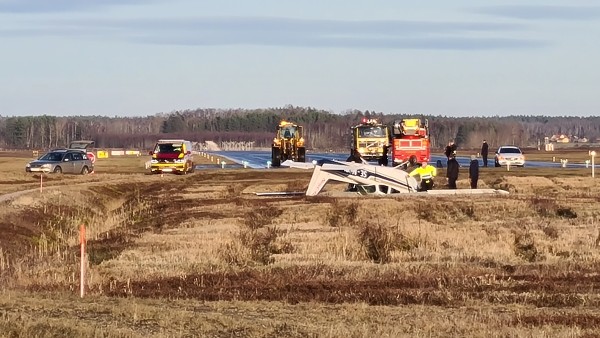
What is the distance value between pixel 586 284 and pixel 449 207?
15732mm

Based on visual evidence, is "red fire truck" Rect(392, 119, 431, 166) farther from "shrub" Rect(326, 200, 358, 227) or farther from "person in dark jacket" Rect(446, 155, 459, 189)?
"shrub" Rect(326, 200, 358, 227)

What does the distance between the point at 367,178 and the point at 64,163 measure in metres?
29.8

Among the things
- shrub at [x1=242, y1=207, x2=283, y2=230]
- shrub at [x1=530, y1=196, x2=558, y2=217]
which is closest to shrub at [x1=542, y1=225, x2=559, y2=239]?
shrub at [x1=530, y1=196, x2=558, y2=217]

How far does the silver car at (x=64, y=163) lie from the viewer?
213 feet

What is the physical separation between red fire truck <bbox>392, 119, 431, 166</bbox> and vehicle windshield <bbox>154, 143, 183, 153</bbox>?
611 inches

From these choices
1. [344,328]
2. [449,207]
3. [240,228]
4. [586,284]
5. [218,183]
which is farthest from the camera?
[218,183]

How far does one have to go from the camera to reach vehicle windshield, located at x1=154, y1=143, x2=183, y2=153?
67.1m

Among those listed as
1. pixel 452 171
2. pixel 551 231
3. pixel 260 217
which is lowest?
pixel 260 217

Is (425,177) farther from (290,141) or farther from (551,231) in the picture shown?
(290,141)

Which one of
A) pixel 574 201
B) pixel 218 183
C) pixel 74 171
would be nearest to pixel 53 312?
pixel 574 201

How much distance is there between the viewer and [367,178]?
40.9 meters

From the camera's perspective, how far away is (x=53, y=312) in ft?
51.0

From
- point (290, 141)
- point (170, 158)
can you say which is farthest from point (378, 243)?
point (290, 141)

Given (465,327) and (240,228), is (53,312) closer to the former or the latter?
(465,327)
